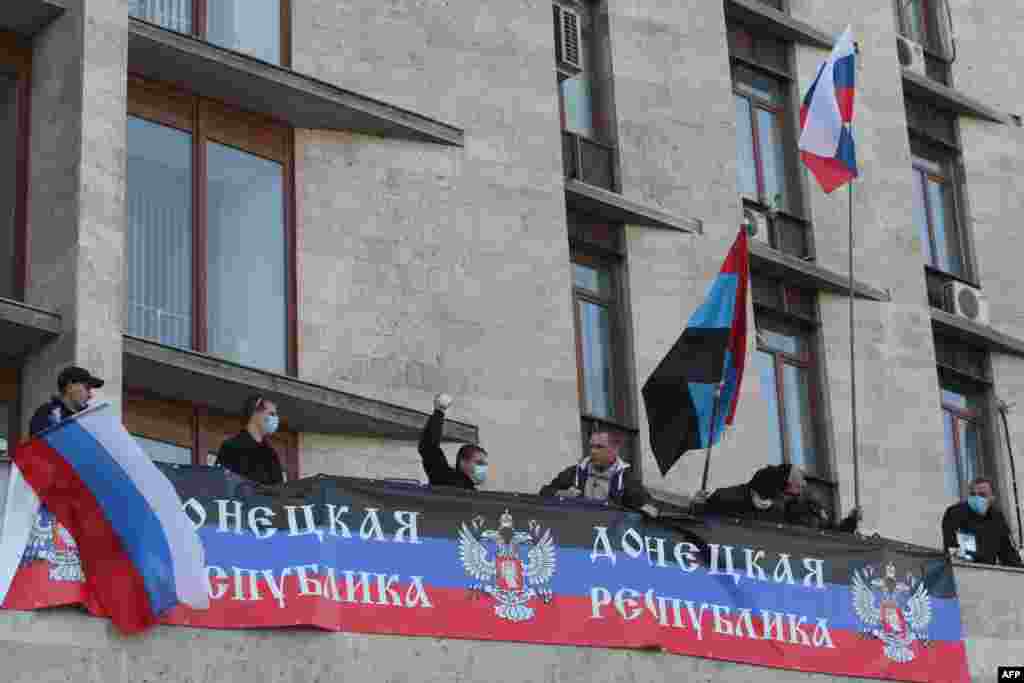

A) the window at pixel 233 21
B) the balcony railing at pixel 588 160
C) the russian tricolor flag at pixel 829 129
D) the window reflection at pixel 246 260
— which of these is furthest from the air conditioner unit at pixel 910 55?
the window reflection at pixel 246 260

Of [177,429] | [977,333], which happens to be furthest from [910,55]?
[177,429]

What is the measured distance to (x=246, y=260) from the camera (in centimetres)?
2542

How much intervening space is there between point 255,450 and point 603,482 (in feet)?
11.0

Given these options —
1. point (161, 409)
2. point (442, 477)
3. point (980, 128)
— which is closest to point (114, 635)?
point (442, 477)

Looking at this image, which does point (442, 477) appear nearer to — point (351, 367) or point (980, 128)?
point (351, 367)

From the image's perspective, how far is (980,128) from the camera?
37062mm

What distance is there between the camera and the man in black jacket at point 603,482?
866 inches

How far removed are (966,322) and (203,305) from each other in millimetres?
13439

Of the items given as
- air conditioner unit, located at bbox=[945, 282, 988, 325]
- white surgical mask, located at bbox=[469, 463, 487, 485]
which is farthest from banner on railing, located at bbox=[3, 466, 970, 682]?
air conditioner unit, located at bbox=[945, 282, 988, 325]

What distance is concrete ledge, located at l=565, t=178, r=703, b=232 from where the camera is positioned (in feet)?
95.1

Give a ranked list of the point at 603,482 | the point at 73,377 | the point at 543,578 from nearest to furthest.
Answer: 1. the point at 73,377
2. the point at 543,578
3. the point at 603,482

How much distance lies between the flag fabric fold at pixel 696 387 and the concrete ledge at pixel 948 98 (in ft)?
37.7

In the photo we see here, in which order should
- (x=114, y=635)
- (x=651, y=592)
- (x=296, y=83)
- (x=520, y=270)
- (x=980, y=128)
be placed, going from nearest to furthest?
(x=114, y=635)
(x=651, y=592)
(x=296, y=83)
(x=520, y=270)
(x=980, y=128)

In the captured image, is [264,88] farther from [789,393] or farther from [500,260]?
[789,393]
